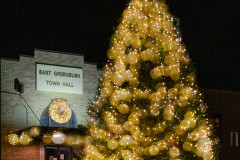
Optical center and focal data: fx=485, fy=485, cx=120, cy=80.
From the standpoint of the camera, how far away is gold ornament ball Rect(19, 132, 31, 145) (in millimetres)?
19438

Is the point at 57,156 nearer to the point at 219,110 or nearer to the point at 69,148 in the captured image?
the point at 69,148

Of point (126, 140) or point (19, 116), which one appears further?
point (19, 116)

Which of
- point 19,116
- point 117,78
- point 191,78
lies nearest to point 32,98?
point 19,116

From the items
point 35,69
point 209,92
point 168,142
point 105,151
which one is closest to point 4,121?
point 35,69

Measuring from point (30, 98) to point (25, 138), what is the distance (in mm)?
2312

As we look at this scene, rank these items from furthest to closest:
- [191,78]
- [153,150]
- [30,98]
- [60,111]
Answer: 1. [60,111]
2. [30,98]
3. [191,78]
4. [153,150]

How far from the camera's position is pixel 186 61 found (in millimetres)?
13680

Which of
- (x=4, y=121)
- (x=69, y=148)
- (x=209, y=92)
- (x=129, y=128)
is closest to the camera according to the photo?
(x=129, y=128)

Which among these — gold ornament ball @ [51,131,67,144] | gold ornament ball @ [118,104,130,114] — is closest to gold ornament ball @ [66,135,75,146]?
gold ornament ball @ [51,131,67,144]

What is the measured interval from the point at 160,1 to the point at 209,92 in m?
13.9

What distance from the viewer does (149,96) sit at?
13.3 metres

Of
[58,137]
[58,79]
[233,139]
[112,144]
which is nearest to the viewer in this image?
[112,144]

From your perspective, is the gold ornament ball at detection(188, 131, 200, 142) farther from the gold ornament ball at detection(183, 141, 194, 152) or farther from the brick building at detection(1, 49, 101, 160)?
the brick building at detection(1, 49, 101, 160)

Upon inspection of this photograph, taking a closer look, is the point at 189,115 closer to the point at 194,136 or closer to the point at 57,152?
the point at 194,136
